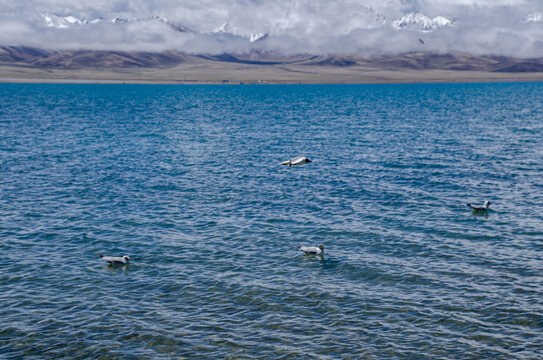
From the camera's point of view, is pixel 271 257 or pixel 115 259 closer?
pixel 115 259

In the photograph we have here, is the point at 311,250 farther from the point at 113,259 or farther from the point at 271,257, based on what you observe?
the point at 113,259

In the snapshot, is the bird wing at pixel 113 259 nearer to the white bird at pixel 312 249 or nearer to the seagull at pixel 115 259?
the seagull at pixel 115 259

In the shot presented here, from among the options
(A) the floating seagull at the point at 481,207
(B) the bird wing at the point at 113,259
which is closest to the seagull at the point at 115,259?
(B) the bird wing at the point at 113,259

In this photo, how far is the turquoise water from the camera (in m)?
24.8

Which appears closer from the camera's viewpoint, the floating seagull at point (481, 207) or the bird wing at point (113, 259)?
the bird wing at point (113, 259)

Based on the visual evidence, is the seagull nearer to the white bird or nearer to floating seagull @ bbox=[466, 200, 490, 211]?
the white bird

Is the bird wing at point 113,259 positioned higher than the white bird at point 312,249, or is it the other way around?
the white bird at point 312,249

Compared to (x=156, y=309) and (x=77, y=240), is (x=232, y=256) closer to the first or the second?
(x=156, y=309)

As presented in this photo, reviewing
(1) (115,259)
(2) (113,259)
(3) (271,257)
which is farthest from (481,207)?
(2) (113,259)

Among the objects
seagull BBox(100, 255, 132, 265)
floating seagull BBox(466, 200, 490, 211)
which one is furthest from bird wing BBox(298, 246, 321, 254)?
floating seagull BBox(466, 200, 490, 211)

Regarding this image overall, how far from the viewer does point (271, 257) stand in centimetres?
3516

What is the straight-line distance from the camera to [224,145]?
86688 mm

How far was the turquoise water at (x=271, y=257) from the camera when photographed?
24797 millimetres

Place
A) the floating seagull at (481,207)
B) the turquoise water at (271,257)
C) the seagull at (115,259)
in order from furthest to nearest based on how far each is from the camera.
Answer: the floating seagull at (481,207)
the seagull at (115,259)
the turquoise water at (271,257)
